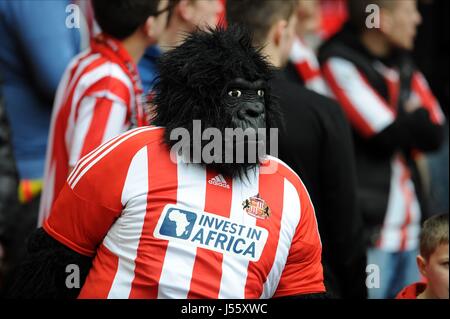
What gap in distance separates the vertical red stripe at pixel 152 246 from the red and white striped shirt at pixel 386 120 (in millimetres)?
2110

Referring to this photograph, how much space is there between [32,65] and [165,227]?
192 cm

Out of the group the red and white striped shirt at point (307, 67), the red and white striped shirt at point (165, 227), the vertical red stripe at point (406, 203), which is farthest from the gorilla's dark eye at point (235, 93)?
the vertical red stripe at point (406, 203)

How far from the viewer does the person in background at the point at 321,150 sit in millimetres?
3607

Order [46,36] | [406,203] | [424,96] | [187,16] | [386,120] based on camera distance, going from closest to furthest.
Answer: [187,16], [46,36], [386,120], [406,203], [424,96]

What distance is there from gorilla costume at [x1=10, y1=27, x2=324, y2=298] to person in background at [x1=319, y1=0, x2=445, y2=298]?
5.99ft

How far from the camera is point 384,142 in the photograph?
4.61m

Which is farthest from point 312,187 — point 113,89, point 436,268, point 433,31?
point 433,31

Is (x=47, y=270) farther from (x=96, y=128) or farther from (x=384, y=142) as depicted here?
(x=384, y=142)

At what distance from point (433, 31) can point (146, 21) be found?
336cm

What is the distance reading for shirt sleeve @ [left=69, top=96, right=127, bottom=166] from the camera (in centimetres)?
347

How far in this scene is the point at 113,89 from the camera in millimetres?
3539

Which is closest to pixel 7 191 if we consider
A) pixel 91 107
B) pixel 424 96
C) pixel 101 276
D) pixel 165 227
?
pixel 91 107

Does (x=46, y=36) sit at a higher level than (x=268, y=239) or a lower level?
higher
